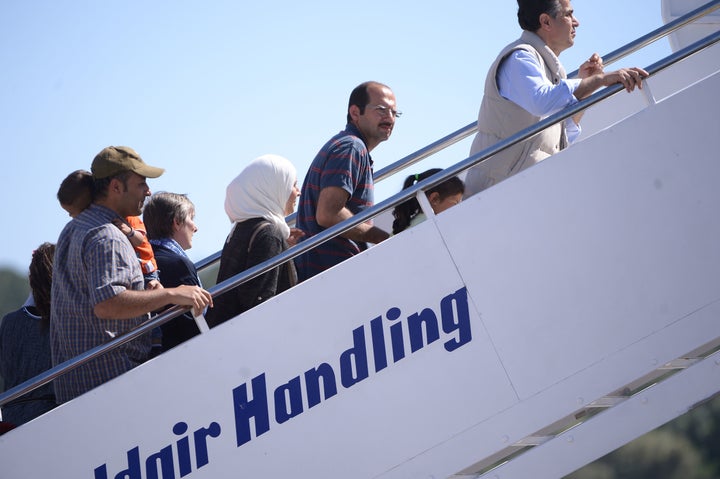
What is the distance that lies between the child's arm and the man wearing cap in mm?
39

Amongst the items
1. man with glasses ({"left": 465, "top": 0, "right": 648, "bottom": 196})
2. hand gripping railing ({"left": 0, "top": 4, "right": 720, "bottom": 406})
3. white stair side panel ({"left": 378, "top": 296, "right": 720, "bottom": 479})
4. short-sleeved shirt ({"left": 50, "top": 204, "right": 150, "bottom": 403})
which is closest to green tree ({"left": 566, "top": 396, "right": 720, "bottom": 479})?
man with glasses ({"left": 465, "top": 0, "right": 648, "bottom": 196})

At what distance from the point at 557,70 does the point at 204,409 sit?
2.26m

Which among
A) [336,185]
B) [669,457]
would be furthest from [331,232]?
[669,457]

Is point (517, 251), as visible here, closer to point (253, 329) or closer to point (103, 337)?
point (253, 329)

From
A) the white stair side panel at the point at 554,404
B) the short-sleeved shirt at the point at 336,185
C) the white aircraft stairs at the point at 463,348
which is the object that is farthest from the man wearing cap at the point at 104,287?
the white stair side panel at the point at 554,404

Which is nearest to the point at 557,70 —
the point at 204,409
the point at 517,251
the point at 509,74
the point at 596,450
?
the point at 509,74

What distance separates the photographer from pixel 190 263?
4.52 m

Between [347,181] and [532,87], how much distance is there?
2.99 feet

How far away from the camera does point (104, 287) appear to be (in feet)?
13.1

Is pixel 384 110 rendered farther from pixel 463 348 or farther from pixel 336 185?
pixel 463 348

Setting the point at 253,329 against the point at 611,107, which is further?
the point at 611,107

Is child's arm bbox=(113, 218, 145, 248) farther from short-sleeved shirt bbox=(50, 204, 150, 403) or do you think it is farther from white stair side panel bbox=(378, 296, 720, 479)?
white stair side panel bbox=(378, 296, 720, 479)

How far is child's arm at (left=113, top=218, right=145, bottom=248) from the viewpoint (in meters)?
4.27

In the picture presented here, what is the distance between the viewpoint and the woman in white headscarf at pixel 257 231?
4.44 metres
